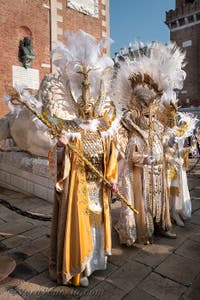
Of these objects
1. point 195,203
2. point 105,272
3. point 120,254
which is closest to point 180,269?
point 120,254

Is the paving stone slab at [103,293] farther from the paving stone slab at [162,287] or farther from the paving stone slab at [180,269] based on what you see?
the paving stone slab at [180,269]

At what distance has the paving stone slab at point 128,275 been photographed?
8.35 feet

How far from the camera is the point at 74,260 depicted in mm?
2406

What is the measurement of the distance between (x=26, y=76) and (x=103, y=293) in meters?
9.41

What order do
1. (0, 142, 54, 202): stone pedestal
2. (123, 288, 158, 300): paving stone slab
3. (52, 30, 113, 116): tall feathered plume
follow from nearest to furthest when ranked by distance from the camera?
1. (123, 288, 158, 300): paving stone slab
2. (52, 30, 113, 116): tall feathered plume
3. (0, 142, 54, 202): stone pedestal

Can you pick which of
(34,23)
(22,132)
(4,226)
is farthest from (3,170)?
(34,23)

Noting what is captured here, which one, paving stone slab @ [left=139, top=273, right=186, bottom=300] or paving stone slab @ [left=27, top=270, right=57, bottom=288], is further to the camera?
paving stone slab @ [left=27, top=270, right=57, bottom=288]

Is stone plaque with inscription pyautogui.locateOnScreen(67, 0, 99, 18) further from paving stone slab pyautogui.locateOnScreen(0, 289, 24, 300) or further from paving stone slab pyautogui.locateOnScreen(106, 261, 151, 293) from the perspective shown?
paving stone slab pyautogui.locateOnScreen(0, 289, 24, 300)

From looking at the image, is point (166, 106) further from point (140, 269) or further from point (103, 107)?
point (140, 269)

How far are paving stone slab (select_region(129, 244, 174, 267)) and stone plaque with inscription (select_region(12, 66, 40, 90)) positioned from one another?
8426 millimetres

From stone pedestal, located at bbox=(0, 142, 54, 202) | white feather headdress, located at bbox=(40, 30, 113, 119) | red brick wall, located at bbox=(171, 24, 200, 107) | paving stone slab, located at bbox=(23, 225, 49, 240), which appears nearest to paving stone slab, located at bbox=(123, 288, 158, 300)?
paving stone slab, located at bbox=(23, 225, 49, 240)

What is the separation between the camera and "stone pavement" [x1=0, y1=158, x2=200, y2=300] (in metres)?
2.41

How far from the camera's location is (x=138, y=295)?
2387 millimetres

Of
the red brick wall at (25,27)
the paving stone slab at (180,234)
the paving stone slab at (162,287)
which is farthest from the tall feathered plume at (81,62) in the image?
the red brick wall at (25,27)
